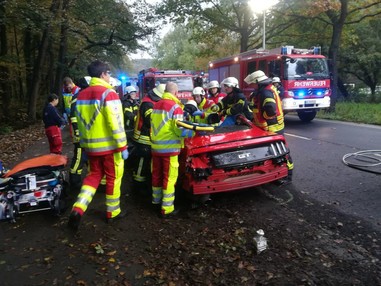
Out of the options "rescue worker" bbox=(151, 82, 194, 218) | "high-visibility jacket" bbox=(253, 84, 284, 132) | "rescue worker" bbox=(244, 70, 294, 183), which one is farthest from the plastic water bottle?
"high-visibility jacket" bbox=(253, 84, 284, 132)

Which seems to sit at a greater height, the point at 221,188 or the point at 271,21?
the point at 271,21

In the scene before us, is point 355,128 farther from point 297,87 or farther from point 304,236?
point 304,236

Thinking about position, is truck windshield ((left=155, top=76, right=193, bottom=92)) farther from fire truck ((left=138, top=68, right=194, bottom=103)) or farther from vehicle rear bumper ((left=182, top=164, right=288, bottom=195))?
vehicle rear bumper ((left=182, top=164, right=288, bottom=195))

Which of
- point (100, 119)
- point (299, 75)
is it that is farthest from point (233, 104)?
point (299, 75)

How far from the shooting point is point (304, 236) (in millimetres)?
3896

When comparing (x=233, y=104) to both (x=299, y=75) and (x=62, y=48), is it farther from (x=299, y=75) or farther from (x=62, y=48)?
(x=62, y=48)

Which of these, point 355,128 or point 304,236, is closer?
point 304,236

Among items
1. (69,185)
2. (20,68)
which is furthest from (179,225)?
(20,68)

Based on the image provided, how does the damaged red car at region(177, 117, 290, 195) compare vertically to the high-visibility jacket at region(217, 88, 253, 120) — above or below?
below

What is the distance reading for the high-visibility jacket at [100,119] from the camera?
13.8 ft

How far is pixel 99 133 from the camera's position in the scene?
426 cm

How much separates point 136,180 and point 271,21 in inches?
897

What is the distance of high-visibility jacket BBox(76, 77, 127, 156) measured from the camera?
4.21 m

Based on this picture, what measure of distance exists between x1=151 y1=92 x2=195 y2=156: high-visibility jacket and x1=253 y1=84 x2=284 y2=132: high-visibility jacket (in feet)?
5.46
